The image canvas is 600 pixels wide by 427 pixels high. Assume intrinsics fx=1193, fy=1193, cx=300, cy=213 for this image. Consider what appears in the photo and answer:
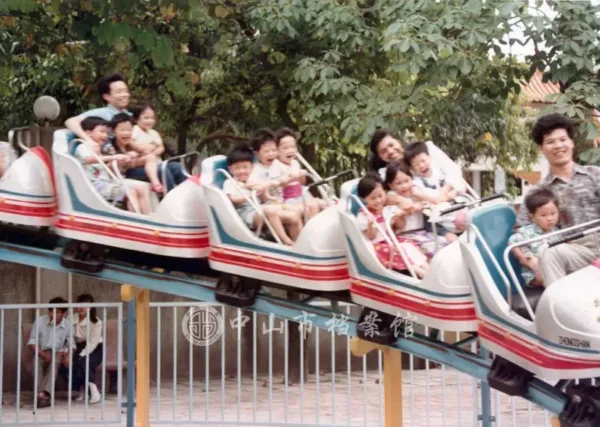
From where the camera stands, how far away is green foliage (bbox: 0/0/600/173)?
25.4 feet

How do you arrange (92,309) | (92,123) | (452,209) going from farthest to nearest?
(92,309)
(92,123)
(452,209)

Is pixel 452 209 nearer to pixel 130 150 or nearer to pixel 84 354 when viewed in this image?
pixel 130 150

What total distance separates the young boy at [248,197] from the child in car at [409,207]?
612 millimetres

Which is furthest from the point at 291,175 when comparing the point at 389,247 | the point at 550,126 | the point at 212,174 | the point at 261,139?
the point at 550,126

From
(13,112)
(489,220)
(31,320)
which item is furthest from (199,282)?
(13,112)

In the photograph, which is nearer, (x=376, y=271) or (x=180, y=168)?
(x=376, y=271)

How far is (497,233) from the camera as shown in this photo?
4988mm

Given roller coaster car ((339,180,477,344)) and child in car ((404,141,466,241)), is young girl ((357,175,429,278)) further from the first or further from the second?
child in car ((404,141,466,241))

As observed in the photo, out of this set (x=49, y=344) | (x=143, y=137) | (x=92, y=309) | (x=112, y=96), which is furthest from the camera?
(x=92, y=309)

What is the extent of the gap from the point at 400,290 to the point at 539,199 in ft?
2.92

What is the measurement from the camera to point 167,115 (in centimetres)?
1086

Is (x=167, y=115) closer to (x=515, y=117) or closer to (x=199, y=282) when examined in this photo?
(x=199, y=282)

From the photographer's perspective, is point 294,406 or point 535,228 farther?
point 294,406

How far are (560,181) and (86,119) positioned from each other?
2.79 metres
